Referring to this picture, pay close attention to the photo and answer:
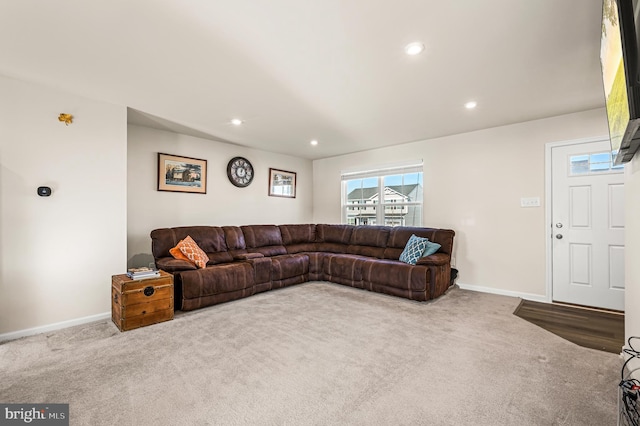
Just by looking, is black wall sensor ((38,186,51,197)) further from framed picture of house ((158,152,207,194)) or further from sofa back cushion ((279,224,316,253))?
sofa back cushion ((279,224,316,253))

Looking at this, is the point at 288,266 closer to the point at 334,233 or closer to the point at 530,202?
the point at 334,233

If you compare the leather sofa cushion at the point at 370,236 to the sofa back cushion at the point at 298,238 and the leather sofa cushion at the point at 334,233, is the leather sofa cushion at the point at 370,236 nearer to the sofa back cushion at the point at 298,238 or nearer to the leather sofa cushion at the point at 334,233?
the leather sofa cushion at the point at 334,233

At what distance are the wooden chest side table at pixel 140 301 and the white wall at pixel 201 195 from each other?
3.85 ft

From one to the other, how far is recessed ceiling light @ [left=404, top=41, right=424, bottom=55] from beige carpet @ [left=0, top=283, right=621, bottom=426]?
2.33m

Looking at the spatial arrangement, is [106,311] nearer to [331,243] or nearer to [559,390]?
[331,243]

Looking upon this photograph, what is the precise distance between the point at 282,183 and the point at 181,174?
2031 millimetres

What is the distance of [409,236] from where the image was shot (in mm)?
4516

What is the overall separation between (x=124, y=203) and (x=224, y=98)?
1646mm

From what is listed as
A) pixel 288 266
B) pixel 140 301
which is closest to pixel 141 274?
pixel 140 301

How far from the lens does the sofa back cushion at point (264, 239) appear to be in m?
4.77

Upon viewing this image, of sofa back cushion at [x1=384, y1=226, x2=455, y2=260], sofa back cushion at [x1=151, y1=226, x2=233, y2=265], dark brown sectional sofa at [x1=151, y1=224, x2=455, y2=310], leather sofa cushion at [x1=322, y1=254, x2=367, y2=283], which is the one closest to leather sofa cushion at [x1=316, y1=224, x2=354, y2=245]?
dark brown sectional sofa at [x1=151, y1=224, x2=455, y2=310]

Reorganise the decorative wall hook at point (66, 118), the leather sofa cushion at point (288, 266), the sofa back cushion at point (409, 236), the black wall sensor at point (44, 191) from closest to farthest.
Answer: the black wall sensor at point (44, 191) → the decorative wall hook at point (66, 118) → the sofa back cushion at point (409, 236) → the leather sofa cushion at point (288, 266)

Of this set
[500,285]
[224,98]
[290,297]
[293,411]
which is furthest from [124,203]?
[500,285]

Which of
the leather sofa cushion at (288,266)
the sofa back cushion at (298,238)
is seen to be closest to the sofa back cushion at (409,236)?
the leather sofa cushion at (288,266)
